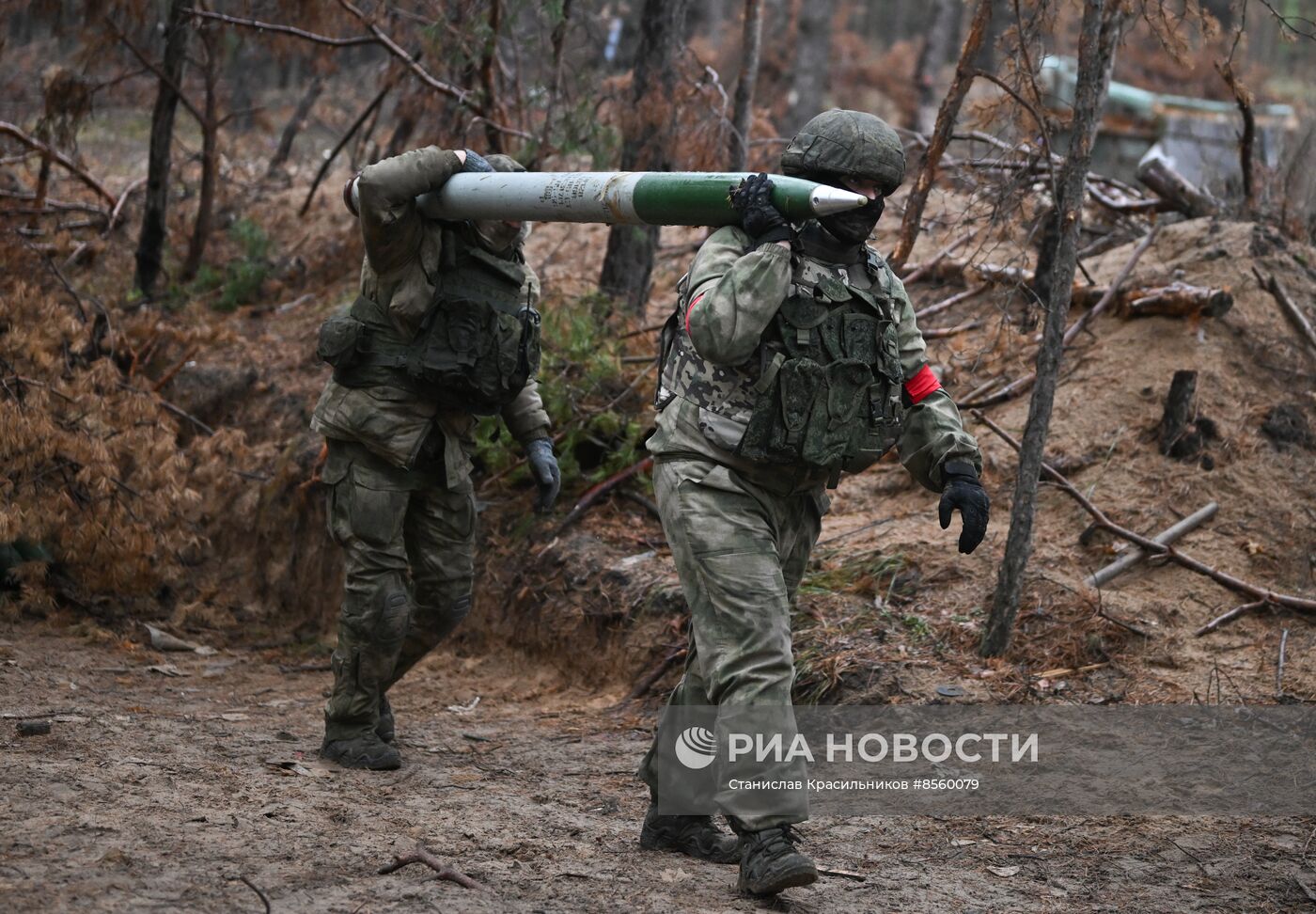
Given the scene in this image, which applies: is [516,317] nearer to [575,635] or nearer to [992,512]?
[575,635]

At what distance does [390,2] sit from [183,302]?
2.80 meters

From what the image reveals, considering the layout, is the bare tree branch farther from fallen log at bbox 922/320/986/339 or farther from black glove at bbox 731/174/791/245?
black glove at bbox 731/174/791/245

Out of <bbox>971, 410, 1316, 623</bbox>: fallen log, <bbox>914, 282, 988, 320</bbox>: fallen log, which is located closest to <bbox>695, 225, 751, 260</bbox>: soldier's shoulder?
<bbox>971, 410, 1316, 623</bbox>: fallen log

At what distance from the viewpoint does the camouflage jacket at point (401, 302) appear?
15.5 ft

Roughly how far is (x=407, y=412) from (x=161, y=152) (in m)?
6.09

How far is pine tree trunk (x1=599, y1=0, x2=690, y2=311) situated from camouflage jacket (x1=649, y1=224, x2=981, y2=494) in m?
4.27

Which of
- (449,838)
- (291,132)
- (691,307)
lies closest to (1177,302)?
(691,307)

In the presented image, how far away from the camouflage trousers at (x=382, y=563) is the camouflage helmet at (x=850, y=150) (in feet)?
6.69

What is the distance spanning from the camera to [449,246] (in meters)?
5.12

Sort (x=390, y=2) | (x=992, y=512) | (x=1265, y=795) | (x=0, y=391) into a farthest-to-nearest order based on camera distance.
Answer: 1. (x=390, y=2)
2. (x=0, y=391)
3. (x=992, y=512)
4. (x=1265, y=795)

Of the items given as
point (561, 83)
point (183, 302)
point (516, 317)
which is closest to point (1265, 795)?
point (516, 317)

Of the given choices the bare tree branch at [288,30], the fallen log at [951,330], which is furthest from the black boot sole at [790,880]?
the bare tree branch at [288,30]

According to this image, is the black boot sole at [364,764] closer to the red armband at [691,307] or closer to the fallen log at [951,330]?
the red armband at [691,307]

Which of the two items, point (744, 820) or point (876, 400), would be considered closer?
point (744, 820)
